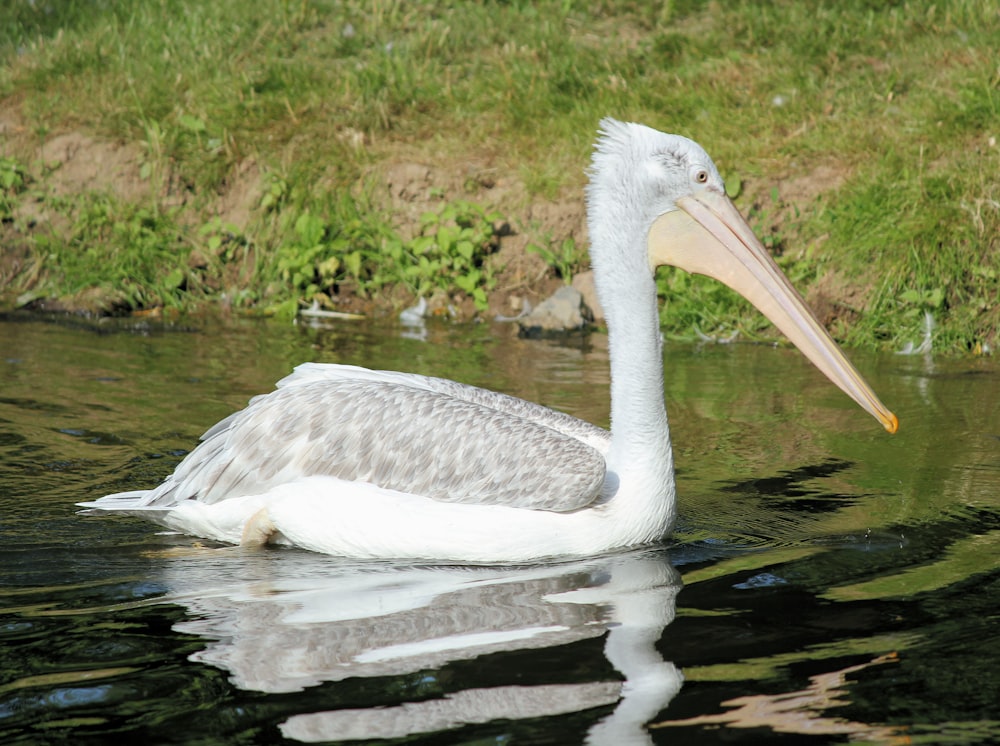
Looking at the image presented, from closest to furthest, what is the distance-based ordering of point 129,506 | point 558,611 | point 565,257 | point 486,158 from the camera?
point 558,611 → point 129,506 → point 565,257 → point 486,158

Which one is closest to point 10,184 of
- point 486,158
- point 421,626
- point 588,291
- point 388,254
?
point 388,254

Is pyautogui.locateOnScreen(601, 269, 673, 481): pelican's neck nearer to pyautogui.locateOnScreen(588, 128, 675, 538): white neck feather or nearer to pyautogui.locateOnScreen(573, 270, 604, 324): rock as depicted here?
pyautogui.locateOnScreen(588, 128, 675, 538): white neck feather

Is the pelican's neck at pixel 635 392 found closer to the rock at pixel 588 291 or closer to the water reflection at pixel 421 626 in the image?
the water reflection at pixel 421 626

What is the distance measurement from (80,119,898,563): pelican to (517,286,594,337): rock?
3316 millimetres

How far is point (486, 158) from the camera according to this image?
27.8 feet

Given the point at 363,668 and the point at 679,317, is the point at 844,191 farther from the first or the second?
the point at 363,668

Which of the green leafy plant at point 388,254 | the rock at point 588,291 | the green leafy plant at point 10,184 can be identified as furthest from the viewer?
the green leafy plant at point 10,184

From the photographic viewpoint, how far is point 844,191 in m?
7.66

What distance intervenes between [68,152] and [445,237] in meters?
2.68

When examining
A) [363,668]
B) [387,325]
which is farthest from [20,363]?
[363,668]

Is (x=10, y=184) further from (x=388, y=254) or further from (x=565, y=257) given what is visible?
(x=565, y=257)

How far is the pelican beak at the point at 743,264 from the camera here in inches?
160

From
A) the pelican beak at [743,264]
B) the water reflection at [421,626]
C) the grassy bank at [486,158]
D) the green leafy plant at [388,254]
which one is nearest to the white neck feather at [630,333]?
the pelican beak at [743,264]

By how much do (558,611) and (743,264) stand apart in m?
1.25
